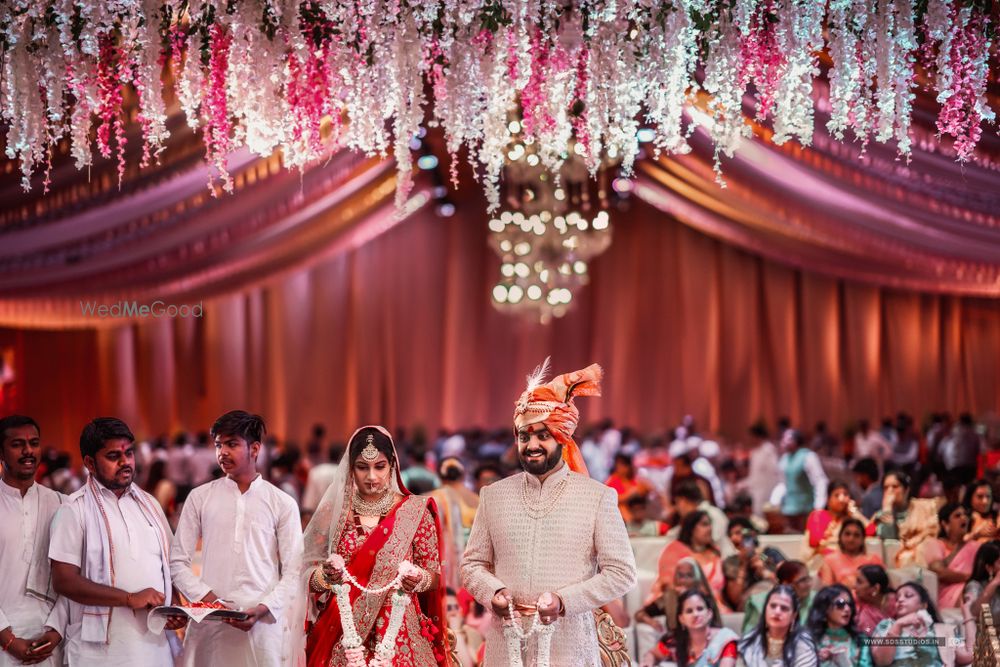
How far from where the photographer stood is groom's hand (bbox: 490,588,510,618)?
4.55 metres

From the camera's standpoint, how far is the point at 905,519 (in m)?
8.09

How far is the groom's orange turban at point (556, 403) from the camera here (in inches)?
186

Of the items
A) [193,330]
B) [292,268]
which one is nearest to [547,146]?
[292,268]

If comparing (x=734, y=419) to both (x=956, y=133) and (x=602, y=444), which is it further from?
(x=956, y=133)

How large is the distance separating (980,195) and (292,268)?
22.4 feet

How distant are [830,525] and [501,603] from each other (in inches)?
154

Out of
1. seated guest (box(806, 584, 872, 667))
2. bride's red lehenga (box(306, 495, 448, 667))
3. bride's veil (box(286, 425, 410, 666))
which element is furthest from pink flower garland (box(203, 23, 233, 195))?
seated guest (box(806, 584, 872, 667))

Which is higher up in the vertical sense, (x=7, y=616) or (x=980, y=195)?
(x=980, y=195)

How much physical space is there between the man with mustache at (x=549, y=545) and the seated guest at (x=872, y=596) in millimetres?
2437

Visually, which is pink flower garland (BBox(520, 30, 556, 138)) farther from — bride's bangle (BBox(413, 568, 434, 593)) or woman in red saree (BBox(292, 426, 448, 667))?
bride's bangle (BBox(413, 568, 434, 593))

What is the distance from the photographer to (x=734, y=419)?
17344mm

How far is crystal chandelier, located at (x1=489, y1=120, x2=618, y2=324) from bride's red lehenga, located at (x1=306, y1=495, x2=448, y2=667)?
26.4 ft

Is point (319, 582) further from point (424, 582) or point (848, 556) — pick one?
point (848, 556)

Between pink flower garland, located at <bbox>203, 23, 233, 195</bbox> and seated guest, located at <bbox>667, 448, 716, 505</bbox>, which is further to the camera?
seated guest, located at <bbox>667, 448, 716, 505</bbox>
